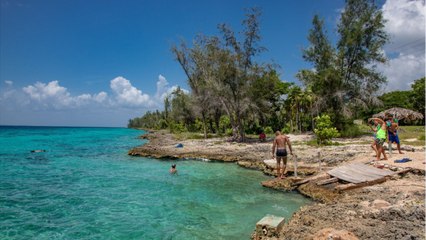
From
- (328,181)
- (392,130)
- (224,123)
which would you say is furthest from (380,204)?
(224,123)

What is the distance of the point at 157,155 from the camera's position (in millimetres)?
25500

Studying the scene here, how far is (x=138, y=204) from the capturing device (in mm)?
11586

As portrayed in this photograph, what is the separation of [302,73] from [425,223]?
29162mm

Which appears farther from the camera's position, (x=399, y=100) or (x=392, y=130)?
(x=399, y=100)

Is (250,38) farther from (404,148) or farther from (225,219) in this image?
(225,219)

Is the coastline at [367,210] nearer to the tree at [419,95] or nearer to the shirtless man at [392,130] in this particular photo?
the shirtless man at [392,130]

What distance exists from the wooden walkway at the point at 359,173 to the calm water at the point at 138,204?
204 cm

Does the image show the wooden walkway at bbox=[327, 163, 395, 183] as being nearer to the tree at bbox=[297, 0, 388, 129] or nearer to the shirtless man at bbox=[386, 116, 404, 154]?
the shirtless man at bbox=[386, 116, 404, 154]

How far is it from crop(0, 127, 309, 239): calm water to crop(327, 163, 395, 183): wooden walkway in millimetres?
2045

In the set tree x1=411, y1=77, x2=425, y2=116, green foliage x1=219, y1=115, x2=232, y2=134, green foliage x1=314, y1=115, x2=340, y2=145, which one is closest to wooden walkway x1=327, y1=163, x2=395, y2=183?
green foliage x1=314, y1=115, x2=340, y2=145

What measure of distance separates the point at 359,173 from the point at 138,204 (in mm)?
9100

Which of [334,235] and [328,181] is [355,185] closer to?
[328,181]

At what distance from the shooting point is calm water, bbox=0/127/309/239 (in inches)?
344

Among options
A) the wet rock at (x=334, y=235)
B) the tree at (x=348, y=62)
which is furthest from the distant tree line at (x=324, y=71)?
the wet rock at (x=334, y=235)
